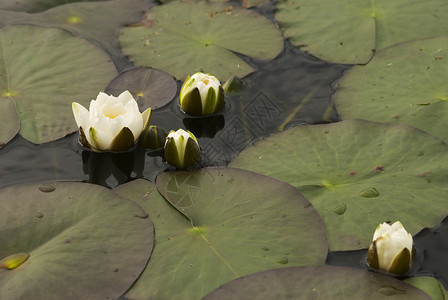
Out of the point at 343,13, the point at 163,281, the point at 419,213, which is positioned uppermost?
the point at 343,13

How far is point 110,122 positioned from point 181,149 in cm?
34

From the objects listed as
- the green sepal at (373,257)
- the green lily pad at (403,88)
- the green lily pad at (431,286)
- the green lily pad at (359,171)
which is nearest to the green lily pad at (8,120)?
the green lily pad at (359,171)

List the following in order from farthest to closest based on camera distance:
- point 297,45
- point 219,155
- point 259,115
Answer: point 297,45 → point 259,115 → point 219,155

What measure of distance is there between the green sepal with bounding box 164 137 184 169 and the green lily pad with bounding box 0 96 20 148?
769 mm

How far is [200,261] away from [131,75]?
4.45 feet

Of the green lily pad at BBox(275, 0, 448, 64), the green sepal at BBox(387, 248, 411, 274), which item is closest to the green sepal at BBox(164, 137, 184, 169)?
the green sepal at BBox(387, 248, 411, 274)

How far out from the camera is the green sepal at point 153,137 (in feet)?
9.54

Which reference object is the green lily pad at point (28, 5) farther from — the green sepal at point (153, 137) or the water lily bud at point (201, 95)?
the green sepal at point (153, 137)

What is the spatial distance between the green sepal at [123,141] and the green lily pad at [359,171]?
19.3 inches

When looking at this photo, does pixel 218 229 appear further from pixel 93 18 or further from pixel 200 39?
pixel 93 18

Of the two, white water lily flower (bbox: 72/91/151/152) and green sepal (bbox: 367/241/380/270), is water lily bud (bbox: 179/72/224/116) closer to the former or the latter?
white water lily flower (bbox: 72/91/151/152)

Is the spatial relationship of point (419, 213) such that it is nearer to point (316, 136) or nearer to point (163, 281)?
point (316, 136)

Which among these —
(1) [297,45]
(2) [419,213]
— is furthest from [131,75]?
(2) [419,213]

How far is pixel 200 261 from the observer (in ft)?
7.70
